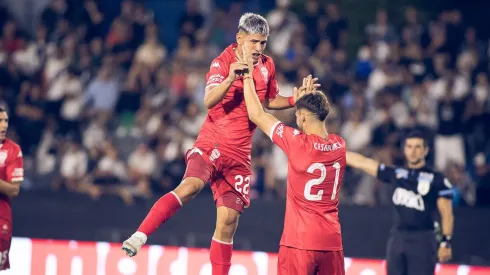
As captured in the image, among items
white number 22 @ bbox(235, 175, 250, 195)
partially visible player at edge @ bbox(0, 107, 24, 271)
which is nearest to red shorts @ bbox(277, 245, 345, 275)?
white number 22 @ bbox(235, 175, 250, 195)

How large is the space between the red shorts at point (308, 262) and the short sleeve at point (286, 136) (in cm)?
83

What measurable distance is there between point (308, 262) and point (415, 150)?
2.13 meters

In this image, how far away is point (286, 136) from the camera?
7.34 m

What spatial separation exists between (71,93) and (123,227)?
3056mm

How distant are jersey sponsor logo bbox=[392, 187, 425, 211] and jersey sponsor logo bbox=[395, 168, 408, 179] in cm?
13

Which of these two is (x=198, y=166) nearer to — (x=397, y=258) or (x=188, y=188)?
(x=188, y=188)

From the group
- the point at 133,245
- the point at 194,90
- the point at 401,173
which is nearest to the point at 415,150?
the point at 401,173

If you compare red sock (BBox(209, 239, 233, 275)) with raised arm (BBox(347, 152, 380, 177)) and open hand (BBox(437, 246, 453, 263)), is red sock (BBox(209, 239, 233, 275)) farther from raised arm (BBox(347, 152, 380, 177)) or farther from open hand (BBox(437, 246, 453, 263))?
open hand (BBox(437, 246, 453, 263))

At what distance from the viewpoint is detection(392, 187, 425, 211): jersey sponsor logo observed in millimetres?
8852

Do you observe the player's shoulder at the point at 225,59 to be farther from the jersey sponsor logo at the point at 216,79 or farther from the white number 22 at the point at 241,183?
the white number 22 at the point at 241,183

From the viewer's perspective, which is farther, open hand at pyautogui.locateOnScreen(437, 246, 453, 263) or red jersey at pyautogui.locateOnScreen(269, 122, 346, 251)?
open hand at pyautogui.locateOnScreen(437, 246, 453, 263)

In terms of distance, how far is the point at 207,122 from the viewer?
7910 millimetres

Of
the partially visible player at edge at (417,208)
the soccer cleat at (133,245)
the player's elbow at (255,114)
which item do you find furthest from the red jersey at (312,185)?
the partially visible player at edge at (417,208)

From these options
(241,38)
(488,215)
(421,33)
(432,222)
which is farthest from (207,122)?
(421,33)
